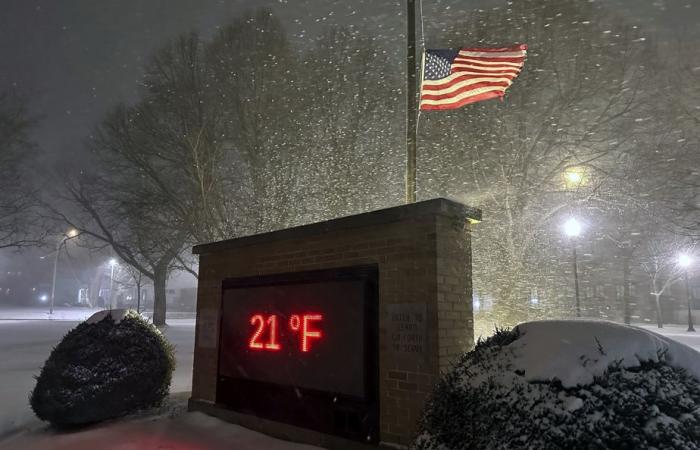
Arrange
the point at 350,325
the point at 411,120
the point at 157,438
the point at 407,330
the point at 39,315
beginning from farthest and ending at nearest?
the point at 39,315 < the point at 411,120 < the point at 157,438 < the point at 350,325 < the point at 407,330

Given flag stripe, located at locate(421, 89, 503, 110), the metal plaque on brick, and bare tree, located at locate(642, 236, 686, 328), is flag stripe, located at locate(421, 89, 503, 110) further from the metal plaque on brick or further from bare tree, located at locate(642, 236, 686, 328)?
bare tree, located at locate(642, 236, 686, 328)

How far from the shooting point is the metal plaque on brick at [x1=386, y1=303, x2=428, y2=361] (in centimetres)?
488

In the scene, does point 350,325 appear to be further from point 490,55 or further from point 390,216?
point 490,55

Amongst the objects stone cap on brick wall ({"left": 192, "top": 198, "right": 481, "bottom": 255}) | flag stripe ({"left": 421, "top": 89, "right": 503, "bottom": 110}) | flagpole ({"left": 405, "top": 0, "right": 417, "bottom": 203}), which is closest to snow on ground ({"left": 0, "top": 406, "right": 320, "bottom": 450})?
stone cap on brick wall ({"left": 192, "top": 198, "right": 481, "bottom": 255})

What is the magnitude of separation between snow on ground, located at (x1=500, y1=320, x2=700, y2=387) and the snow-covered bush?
6.30 metres

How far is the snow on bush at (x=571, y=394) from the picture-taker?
7.33 ft

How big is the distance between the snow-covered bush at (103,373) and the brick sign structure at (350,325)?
4.34 feet

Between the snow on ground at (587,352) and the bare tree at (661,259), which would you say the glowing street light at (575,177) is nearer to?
the snow on ground at (587,352)

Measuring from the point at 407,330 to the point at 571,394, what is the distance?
2594 millimetres

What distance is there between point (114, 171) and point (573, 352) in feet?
68.3

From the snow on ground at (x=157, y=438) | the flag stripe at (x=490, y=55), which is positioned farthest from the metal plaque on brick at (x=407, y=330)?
the flag stripe at (x=490, y=55)

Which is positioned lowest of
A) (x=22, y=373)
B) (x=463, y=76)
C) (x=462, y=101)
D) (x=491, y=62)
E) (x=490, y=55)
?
(x=22, y=373)

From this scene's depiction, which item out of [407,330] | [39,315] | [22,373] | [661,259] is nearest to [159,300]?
[22,373]

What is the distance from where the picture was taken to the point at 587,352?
8.72 ft
